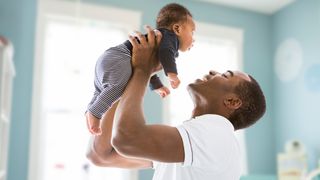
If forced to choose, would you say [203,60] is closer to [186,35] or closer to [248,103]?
[186,35]

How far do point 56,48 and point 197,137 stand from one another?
2.64 m

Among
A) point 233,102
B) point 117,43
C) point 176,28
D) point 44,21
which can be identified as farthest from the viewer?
point 117,43

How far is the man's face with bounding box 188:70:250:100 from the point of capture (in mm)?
1311

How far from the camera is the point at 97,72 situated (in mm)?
1314

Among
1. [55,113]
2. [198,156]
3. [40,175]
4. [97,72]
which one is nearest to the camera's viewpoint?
[198,156]

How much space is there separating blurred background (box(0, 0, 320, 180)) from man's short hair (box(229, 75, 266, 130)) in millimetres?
1901

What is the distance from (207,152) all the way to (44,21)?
2681mm

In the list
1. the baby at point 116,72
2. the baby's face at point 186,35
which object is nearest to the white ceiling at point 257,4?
the baby's face at point 186,35

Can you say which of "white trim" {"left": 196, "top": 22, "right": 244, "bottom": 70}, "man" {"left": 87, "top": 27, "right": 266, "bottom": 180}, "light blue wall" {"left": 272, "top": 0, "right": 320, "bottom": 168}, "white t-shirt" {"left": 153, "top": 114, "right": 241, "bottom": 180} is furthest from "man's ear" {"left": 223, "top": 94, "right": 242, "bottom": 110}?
"white trim" {"left": 196, "top": 22, "right": 244, "bottom": 70}

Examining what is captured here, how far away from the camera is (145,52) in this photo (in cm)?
117

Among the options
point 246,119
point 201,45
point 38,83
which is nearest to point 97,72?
point 246,119

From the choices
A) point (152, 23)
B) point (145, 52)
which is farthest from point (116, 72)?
point (152, 23)

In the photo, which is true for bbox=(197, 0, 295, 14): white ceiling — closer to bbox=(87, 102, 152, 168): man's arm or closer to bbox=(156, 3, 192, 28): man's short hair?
bbox=(156, 3, 192, 28): man's short hair

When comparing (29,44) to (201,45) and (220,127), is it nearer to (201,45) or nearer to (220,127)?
(201,45)
